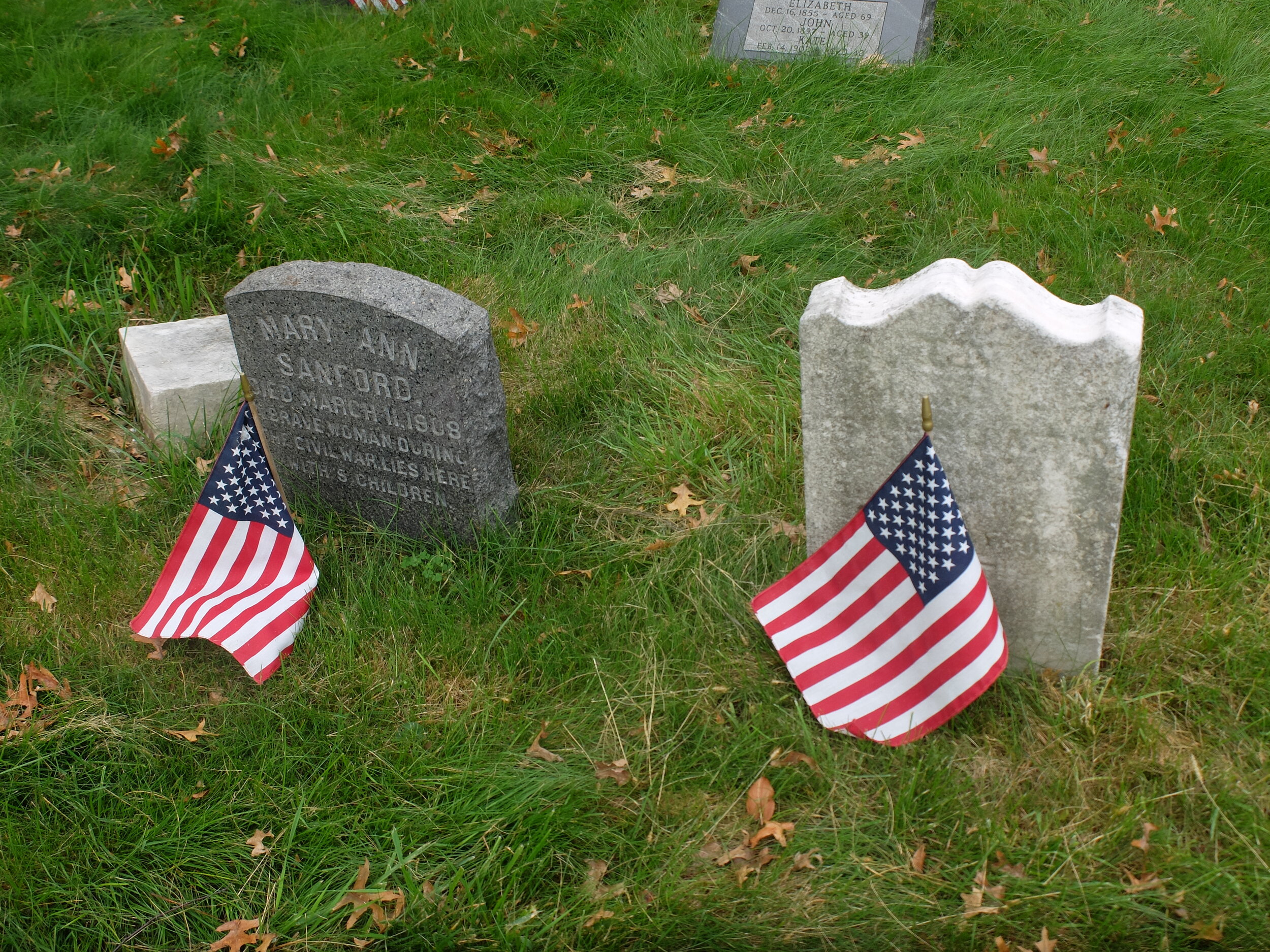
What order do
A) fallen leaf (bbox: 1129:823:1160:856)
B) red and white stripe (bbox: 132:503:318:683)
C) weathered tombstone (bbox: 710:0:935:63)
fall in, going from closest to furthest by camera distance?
fallen leaf (bbox: 1129:823:1160:856) < red and white stripe (bbox: 132:503:318:683) < weathered tombstone (bbox: 710:0:935:63)

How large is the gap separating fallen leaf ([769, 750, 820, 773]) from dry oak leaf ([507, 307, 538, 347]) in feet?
7.87

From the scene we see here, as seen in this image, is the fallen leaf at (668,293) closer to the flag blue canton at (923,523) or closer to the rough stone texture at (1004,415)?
the rough stone texture at (1004,415)

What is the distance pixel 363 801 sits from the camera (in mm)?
2742

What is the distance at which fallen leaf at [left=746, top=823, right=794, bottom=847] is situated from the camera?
8.37 ft

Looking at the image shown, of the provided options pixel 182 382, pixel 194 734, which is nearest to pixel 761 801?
pixel 194 734

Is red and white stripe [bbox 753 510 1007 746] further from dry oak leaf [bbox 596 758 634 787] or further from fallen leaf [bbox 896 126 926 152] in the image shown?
fallen leaf [bbox 896 126 926 152]

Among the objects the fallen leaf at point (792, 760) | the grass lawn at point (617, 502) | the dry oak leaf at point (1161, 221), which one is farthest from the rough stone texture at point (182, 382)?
the dry oak leaf at point (1161, 221)

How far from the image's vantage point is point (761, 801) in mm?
2646

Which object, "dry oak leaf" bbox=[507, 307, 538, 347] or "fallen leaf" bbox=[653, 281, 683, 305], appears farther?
"fallen leaf" bbox=[653, 281, 683, 305]

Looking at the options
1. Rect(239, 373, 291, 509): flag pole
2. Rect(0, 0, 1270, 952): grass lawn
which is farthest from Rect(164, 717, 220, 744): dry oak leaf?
Rect(239, 373, 291, 509): flag pole

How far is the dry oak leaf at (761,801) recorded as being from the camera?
2.62 meters

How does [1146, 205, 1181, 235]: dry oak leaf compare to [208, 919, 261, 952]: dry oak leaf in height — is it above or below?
above

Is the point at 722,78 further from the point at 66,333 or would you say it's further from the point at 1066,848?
the point at 1066,848

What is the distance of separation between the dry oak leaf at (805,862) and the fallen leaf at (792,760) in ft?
0.80
